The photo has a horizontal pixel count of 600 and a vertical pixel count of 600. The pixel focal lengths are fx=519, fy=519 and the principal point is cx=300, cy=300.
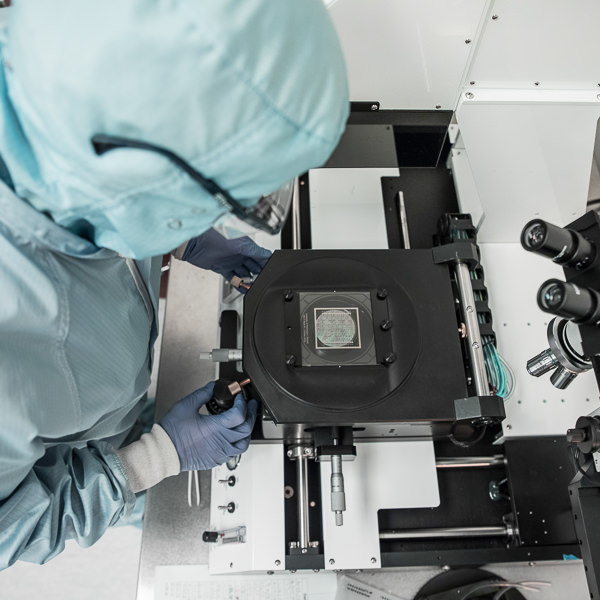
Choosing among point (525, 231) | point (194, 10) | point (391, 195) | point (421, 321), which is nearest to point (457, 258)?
point (421, 321)

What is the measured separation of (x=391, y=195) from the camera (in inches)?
58.6

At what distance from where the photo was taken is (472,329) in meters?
1.11

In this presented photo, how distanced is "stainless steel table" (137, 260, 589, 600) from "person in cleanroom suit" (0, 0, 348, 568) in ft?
1.39

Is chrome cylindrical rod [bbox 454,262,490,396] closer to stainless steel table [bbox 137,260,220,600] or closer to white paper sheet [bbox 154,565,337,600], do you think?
white paper sheet [bbox 154,565,337,600]

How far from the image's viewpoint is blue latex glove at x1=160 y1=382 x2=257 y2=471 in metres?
1.17

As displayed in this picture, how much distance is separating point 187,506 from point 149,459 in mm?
324

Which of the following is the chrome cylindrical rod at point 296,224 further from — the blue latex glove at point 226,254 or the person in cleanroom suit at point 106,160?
the person in cleanroom suit at point 106,160

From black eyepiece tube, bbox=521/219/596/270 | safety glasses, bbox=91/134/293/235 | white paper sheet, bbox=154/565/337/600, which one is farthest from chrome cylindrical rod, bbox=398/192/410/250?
white paper sheet, bbox=154/565/337/600

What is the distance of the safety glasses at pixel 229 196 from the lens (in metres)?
0.58

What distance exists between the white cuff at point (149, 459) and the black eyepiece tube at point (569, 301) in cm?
85

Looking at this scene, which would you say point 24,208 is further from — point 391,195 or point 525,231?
point 391,195

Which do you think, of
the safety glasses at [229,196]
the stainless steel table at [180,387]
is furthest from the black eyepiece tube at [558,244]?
the stainless steel table at [180,387]

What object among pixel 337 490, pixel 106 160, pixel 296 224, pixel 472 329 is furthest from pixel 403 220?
pixel 106 160

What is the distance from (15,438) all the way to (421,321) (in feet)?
2.55
